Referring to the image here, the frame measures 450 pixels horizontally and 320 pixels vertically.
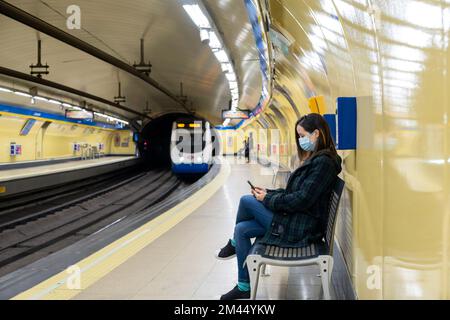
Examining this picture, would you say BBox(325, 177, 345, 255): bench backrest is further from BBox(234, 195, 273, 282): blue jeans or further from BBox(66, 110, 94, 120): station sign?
BBox(66, 110, 94, 120): station sign

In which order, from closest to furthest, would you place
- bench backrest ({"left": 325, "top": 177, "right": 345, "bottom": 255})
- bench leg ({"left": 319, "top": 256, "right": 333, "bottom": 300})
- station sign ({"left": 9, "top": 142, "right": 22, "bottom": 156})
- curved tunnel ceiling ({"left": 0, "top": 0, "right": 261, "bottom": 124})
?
bench leg ({"left": 319, "top": 256, "right": 333, "bottom": 300}) → bench backrest ({"left": 325, "top": 177, "right": 345, "bottom": 255}) → curved tunnel ceiling ({"left": 0, "top": 0, "right": 261, "bottom": 124}) → station sign ({"left": 9, "top": 142, "right": 22, "bottom": 156})

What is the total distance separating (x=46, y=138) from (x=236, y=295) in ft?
71.0

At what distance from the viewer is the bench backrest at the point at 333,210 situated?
2.80 meters

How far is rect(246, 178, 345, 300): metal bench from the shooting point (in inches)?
106

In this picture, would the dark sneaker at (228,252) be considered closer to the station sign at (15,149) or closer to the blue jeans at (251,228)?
the blue jeans at (251,228)

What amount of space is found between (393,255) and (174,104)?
1010 inches

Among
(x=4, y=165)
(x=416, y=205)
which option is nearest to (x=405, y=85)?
(x=416, y=205)

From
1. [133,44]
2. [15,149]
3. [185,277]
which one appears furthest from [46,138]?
[185,277]

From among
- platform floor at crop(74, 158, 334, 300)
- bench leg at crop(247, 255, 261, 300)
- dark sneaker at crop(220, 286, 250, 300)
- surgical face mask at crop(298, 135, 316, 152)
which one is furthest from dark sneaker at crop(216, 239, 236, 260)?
surgical face mask at crop(298, 135, 316, 152)

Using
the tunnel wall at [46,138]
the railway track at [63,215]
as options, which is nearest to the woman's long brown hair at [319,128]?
the railway track at [63,215]

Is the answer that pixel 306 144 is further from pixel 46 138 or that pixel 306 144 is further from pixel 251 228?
pixel 46 138

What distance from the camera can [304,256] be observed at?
107 inches

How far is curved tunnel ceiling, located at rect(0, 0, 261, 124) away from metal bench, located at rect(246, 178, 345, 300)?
4.94m

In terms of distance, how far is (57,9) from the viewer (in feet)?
27.8
